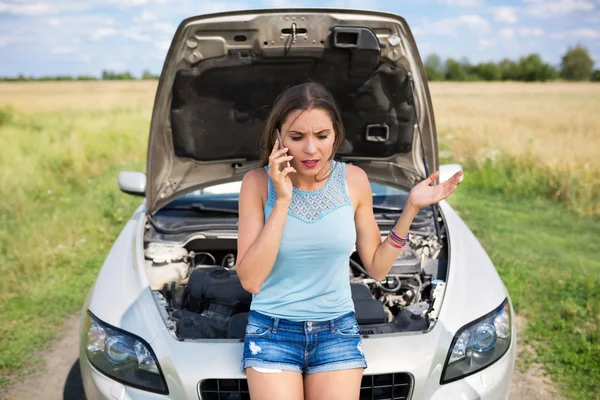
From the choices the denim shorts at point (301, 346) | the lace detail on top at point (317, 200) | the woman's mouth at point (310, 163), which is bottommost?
the denim shorts at point (301, 346)

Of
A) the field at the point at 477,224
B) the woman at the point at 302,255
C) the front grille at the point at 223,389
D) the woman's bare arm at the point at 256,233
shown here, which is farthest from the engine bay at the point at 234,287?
the field at the point at 477,224

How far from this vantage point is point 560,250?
662 cm

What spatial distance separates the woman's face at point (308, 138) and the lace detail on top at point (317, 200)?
3.8 inches

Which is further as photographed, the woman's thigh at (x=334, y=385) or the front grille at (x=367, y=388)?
the front grille at (x=367, y=388)

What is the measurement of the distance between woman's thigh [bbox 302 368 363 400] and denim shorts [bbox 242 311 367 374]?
0.02 meters

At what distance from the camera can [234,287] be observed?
292cm

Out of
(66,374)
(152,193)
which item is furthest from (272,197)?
(66,374)

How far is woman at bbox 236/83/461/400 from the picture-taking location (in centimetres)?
211

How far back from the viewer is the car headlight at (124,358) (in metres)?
2.33

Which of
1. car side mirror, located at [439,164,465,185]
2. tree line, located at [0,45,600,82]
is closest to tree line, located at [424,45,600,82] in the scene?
tree line, located at [0,45,600,82]

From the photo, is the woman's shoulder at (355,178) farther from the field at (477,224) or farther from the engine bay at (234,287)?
the field at (477,224)

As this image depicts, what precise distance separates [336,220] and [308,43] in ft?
4.34

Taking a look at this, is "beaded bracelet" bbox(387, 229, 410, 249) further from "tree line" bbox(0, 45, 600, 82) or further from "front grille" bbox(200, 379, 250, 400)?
"tree line" bbox(0, 45, 600, 82)

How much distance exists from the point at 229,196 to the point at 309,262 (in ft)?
5.69
